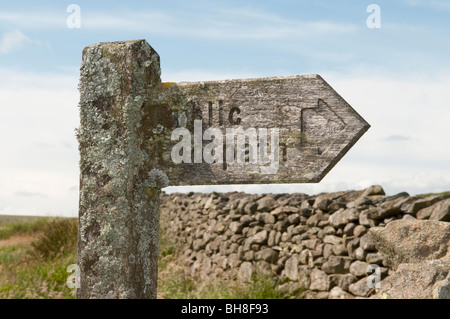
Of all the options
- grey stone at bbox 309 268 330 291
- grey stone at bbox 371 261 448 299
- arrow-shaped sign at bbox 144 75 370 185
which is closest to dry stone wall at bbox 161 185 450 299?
grey stone at bbox 309 268 330 291

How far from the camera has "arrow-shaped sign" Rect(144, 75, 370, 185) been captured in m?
2.34

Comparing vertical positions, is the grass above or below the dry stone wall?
below

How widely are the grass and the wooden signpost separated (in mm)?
4586

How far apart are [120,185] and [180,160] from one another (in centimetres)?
34

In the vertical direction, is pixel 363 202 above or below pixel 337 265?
above

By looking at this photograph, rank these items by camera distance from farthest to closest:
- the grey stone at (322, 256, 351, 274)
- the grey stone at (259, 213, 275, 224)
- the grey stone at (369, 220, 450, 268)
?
the grey stone at (259, 213, 275, 224), the grey stone at (322, 256, 351, 274), the grey stone at (369, 220, 450, 268)

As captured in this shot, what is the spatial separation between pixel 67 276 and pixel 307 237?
3940 mm

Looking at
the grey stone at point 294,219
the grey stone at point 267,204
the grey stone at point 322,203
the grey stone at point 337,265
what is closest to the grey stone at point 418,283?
the grey stone at point 337,265

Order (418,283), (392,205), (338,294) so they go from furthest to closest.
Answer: (338,294)
(392,205)
(418,283)

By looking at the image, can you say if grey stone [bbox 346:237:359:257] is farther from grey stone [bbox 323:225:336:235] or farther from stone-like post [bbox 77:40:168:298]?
stone-like post [bbox 77:40:168:298]

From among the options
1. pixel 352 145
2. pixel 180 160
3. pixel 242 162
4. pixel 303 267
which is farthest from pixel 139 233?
pixel 303 267

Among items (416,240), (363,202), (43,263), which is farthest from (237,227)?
(416,240)

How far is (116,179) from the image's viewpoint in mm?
2461

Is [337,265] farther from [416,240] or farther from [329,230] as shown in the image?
[416,240]
